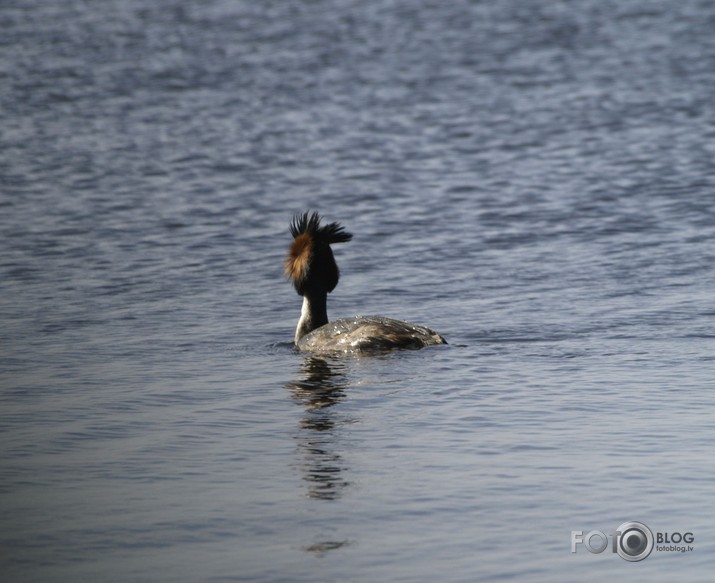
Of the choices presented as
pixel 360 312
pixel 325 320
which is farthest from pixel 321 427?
pixel 360 312

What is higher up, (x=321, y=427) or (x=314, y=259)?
(x=314, y=259)

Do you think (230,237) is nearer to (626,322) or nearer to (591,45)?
(626,322)

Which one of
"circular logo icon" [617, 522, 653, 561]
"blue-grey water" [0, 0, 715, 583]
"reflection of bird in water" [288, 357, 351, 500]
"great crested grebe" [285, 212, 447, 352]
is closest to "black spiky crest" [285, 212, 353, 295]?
"great crested grebe" [285, 212, 447, 352]

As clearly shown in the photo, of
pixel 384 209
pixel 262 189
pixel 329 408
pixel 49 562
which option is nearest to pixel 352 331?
pixel 329 408

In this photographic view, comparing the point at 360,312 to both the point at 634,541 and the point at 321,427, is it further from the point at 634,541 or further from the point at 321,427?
the point at 634,541

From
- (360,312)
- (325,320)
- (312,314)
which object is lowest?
(360,312)

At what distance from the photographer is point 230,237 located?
2327 centimetres

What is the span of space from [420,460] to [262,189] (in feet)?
53.5

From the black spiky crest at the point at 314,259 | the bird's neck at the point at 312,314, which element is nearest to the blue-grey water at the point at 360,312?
the bird's neck at the point at 312,314

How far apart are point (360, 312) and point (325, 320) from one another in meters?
1.41

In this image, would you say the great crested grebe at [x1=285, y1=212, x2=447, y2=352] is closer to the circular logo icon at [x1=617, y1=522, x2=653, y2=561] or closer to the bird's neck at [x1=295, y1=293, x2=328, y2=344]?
the bird's neck at [x1=295, y1=293, x2=328, y2=344]

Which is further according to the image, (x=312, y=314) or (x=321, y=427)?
(x=312, y=314)

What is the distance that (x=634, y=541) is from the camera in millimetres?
9672

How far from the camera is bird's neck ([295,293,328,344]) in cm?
1697
